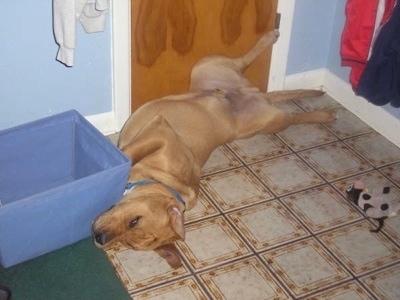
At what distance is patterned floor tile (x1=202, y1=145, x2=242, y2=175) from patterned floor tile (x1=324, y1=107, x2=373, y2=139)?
0.71 m

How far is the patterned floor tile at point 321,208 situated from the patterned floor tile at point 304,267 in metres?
0.16

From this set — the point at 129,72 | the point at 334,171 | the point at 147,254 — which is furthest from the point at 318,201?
the point at 129,72

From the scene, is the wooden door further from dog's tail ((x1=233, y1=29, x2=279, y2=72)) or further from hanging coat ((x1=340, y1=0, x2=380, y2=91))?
hanging coat ((x1=340, y1=0, x2=380, y2=91))

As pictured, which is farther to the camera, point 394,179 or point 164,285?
point 394,179

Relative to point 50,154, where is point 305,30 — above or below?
above

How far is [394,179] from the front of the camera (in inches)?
136

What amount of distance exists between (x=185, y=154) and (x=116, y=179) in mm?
442

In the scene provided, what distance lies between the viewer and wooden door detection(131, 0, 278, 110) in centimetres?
339

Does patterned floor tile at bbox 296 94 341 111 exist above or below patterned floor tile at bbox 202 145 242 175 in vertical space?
above

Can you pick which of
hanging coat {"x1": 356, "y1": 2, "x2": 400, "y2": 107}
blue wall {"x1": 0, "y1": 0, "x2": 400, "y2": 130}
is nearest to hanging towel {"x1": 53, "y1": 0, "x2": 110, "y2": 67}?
blue wall {"x1": 0, "y1": 0, "x2": 400, "y2": 130}

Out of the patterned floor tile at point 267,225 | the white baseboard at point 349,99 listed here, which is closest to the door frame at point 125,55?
the white baseboard at point 349,99

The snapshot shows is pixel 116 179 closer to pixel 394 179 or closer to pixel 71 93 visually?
pixel 71 93

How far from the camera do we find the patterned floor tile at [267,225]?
304 centimetres

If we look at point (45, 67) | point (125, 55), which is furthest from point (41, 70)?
point (125, 55)
